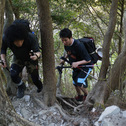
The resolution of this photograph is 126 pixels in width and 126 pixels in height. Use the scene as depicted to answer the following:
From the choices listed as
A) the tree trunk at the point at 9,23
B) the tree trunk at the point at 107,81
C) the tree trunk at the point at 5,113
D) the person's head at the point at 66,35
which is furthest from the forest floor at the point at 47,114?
the person's head at the point at 66,35

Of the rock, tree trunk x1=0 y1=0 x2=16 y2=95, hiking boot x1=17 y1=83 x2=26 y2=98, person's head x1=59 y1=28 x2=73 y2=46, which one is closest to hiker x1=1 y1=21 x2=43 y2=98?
hiking boot x1=17 y1=83 x2=26 y2=98

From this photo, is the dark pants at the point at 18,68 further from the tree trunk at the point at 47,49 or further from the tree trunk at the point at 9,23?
the tree trunk at the point at 9,23

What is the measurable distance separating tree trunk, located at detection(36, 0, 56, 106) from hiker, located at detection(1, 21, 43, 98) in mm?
234

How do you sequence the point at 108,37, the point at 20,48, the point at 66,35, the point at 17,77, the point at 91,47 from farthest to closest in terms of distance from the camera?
1. the point at 91,47
2. the point at 66,35
3. the point at 108,37
4. the point at 17,77
5. the point at 20,48

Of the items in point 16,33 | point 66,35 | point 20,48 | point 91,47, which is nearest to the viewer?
point 16,33

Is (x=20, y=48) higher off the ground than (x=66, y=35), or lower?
lower

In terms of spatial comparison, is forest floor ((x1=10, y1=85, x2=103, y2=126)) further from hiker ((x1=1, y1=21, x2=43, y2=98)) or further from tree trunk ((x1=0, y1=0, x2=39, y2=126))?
tree trunk ((x1=0, y1=0, x2=39, y2=126))

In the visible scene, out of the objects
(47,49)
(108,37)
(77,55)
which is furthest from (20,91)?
(108,37)

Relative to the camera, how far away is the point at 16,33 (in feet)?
9.64

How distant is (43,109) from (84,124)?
1.00 m

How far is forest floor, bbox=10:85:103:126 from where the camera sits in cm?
319

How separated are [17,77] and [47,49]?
35.6 inches

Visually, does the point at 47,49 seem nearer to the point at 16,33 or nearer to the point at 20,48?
the point at 20,48

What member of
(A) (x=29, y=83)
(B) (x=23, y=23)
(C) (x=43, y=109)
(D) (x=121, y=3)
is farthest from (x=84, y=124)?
(D) (x=121, y=3)
